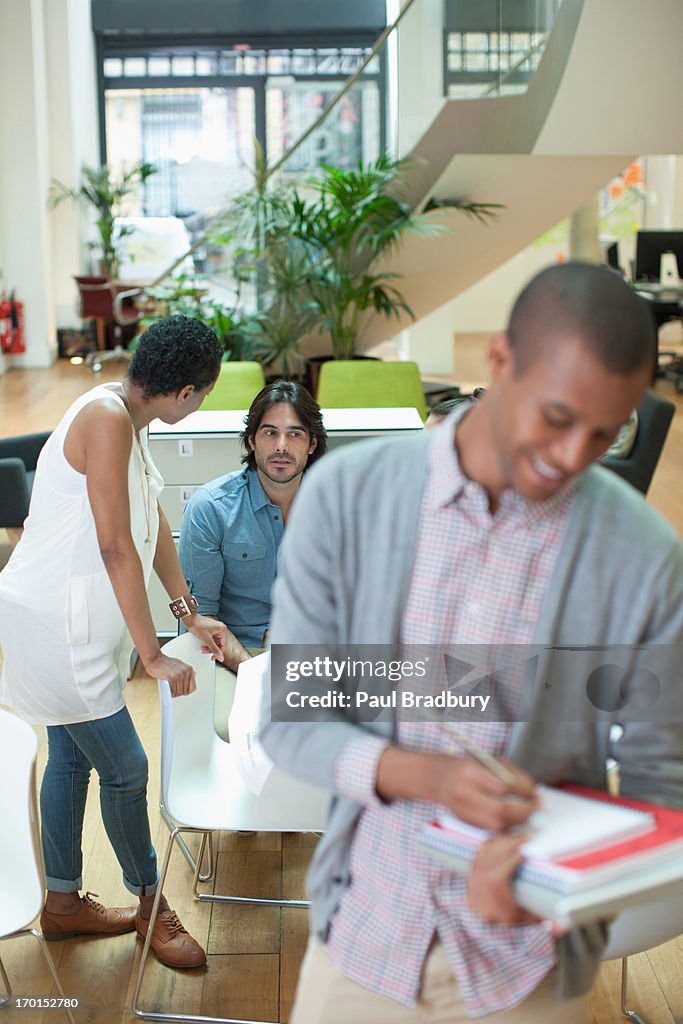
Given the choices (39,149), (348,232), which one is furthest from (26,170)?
(348,232)

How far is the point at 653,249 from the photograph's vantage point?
11242 mm

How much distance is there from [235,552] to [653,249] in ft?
31.0

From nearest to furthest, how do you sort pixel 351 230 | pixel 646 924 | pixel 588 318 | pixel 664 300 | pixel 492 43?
pixel 588 318 → pixel 646 924 → pixel 351 230 → pixel 492 43 → pixel 664 300

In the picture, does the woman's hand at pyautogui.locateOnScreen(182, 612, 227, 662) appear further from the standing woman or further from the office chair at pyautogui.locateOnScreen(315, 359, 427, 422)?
A: the office chair at pyautogui.locateOnScreen(315, 359, 427, 422)

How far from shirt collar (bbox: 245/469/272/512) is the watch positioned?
0.47 m

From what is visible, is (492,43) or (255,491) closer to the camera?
(255,491)

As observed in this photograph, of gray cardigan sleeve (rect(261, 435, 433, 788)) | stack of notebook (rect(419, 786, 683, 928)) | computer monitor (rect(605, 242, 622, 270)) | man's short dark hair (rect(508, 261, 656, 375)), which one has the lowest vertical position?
stack of notebook (rect(419, 786, 683, 928))

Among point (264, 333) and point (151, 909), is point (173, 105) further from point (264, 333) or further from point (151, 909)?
point (151, 909)

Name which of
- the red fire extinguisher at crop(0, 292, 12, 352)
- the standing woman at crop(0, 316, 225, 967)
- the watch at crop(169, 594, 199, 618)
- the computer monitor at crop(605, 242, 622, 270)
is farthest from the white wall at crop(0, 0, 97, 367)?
the standing woman at crop(0, 316, 225, 967)

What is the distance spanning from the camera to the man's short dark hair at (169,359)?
2.23m

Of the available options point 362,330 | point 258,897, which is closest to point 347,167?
point 362,330

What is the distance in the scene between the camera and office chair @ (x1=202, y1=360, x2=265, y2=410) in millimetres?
5320

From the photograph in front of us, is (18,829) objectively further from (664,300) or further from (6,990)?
(664,300)

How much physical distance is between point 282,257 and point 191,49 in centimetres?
756
